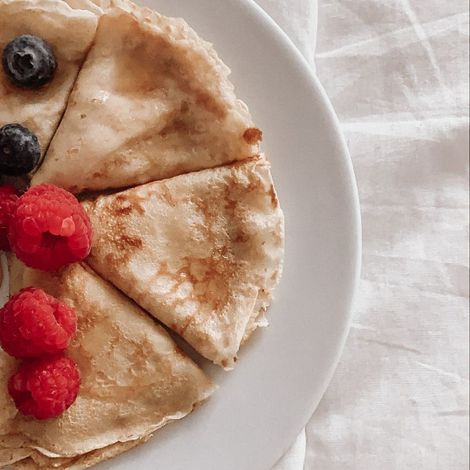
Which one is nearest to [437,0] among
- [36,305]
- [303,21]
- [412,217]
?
[303,21]

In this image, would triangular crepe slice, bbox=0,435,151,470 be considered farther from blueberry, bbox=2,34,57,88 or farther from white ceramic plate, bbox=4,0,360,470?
blueberry, bbox=2,34,57,88

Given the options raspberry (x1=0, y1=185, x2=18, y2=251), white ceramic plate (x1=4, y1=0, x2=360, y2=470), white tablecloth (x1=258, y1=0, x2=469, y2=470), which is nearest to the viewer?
raspberry (x1=0, y1=185, x2=18, y2=251)

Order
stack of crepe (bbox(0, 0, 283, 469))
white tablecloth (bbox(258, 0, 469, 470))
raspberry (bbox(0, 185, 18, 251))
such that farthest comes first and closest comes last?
white tablecloth (bbox(258, 0, 469, 470)), stack of crepe (bbox(0, 0, 283, 469)), raspberry (bbox(0, 185, 18, 251))

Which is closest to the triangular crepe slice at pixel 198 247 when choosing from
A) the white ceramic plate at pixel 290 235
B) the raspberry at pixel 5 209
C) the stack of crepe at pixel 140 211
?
the stack of crepe at pixel 140 211

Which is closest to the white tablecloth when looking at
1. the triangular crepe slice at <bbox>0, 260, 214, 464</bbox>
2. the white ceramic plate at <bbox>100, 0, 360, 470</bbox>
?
the white ceramic plate at <bbox>100, 0, 360, 470</bbox>

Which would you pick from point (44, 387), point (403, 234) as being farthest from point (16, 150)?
point (403, 234)

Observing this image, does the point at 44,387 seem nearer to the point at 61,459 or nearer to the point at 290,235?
the point at 61,459

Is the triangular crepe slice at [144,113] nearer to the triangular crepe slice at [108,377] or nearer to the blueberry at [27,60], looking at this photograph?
the blueberry at [27,60]
